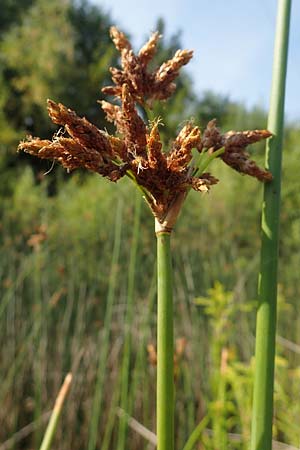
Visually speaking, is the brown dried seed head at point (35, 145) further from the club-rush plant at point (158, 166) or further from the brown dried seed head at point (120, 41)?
the brown dried seed head at point (120, 41)

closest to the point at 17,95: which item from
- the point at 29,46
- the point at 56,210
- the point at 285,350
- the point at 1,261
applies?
the point at 29,46

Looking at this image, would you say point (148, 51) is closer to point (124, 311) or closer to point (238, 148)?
point (238, 148)

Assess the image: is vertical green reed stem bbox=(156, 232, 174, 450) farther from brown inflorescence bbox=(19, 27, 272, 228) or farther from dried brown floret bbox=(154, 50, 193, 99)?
dried brown floret bbox=(154, 50, 193, 99)

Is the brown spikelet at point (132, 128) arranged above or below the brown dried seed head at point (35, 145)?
above

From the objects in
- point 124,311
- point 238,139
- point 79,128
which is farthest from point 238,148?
point 124,311

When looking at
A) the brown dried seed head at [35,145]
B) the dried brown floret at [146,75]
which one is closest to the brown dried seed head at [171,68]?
the dried brown floret at [146,75]

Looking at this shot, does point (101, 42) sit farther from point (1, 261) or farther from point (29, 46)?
point (1, 261)

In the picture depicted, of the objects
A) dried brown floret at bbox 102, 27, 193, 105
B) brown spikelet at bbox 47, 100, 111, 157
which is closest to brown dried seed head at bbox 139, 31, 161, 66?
dried brown floret at bbox 102, 27, 193, 105
